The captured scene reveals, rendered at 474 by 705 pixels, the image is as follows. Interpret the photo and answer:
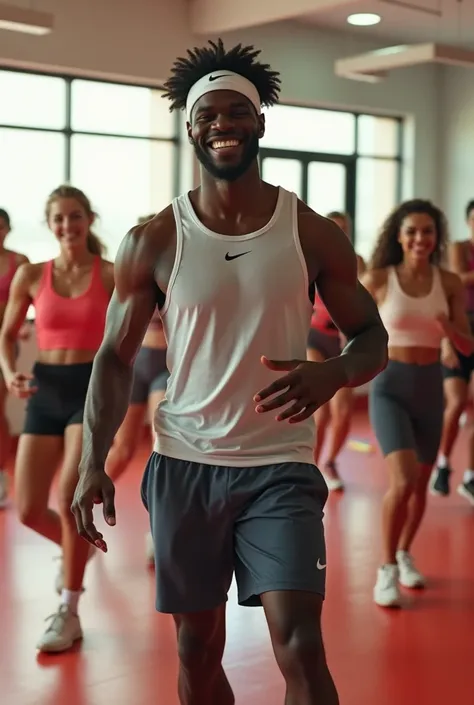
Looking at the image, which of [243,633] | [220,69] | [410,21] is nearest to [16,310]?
[243,633]

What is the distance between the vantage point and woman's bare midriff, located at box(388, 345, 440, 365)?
4.19 meters

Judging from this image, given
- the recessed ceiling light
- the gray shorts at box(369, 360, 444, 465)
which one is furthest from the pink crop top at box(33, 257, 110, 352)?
the recessed ceiling light

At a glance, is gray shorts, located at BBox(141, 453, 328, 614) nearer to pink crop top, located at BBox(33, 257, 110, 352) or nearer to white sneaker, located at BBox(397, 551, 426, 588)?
pink crop top, located at BBox(33, 257, 110, 352)

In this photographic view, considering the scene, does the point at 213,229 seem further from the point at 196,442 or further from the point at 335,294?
the point at 196,442

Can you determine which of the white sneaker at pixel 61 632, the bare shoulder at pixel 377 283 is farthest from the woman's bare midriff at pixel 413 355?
the white sneaker at pixel 61 632

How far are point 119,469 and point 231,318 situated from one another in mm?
2853

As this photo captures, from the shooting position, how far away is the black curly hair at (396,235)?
171 inches

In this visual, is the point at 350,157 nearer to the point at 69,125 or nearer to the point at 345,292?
the point at 69,125

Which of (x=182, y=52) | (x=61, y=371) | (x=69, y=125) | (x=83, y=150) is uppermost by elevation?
(x=182, y=52)

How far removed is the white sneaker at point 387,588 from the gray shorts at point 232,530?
181 cm

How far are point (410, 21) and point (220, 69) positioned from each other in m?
7.23

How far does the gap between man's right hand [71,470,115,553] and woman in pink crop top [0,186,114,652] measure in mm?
1311

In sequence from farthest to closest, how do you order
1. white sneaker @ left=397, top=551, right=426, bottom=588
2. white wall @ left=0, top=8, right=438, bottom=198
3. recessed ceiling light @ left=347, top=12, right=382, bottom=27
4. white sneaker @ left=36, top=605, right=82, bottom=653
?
recessed ceiling light @ left=347, top=12, right=382, bottom=27
white wall @ left=0, top=8, right=438, bottom=198
white sneaker @ left=397, top=551, right=426, bottom=588
white sneaker @ left=36, top=605, right=82, bottom=653

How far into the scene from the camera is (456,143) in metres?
10.4
